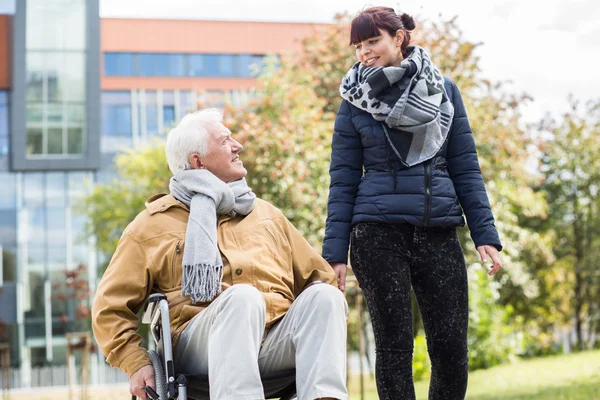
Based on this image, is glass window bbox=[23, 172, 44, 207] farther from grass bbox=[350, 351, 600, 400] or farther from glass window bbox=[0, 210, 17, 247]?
grass bbox=[350, 351, 600, 400]

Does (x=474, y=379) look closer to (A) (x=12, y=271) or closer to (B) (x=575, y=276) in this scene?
(B) (x=575, y=276)

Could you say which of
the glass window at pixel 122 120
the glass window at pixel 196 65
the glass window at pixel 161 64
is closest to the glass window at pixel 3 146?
the glass window at pixel 122 120

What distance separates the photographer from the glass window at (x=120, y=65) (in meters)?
32.6

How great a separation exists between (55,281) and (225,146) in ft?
71.1

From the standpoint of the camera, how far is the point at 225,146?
121 inches

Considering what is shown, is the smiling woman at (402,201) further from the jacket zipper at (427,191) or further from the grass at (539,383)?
the grass at (539,383)

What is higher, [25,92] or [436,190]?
[25,92]

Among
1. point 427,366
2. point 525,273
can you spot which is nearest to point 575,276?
point 525,273

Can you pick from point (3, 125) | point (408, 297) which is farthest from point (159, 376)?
point (3, 125)

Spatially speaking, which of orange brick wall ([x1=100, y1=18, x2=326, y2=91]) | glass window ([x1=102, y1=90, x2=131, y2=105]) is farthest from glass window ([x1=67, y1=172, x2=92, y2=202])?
glass window ([x1=102, y1=90, x2=131, y2=105])

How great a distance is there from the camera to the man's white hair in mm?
3053

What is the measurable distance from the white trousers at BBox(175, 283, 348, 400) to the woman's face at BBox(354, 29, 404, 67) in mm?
898

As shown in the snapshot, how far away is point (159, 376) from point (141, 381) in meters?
0.06

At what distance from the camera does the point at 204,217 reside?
2.82 m
